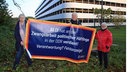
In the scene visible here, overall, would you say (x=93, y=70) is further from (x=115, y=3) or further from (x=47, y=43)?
(x=115, y=3)

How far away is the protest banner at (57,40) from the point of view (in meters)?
9.12

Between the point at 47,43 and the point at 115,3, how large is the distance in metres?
80.5

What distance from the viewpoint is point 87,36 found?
33.0ft

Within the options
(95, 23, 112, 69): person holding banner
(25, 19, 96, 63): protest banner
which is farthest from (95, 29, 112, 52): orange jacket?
(25, 19, 96, 63): protest banner

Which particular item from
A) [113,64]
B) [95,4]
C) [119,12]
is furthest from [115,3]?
[113,64]

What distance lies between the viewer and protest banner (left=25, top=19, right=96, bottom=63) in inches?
359

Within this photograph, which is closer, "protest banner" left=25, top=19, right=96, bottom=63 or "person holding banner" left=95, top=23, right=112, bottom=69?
"protest banner" left=25, top=19, right=96, bottom=63

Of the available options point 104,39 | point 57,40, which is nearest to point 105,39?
point 104,39

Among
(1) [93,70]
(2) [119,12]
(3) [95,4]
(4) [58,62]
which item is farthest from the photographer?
(2) [119,12]

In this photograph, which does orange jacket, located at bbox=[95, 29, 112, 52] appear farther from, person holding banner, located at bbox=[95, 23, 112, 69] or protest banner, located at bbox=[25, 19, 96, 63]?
protest banner, located at bbox=[25, 19, 96, 63]

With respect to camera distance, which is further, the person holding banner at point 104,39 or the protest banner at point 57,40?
the person holding banner at point 104,39

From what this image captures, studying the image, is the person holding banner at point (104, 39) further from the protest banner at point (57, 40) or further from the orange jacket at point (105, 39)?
the protest banner at point (57, 40)

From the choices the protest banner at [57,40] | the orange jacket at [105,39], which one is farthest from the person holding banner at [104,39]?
the protest banner at [57,40]

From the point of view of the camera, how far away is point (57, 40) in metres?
9.51
